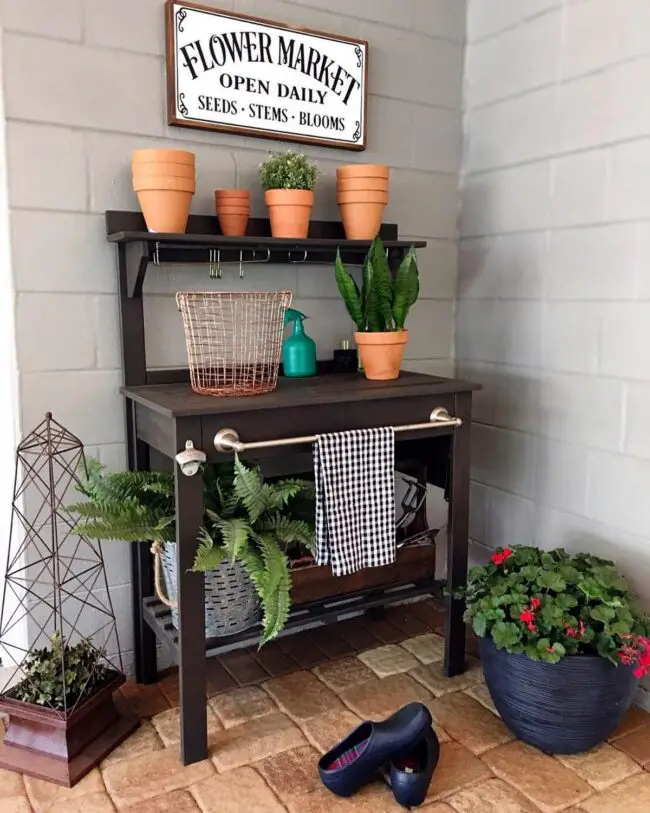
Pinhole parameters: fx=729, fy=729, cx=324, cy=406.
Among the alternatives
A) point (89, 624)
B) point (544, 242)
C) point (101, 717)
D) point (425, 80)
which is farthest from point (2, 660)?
point (425, 80)

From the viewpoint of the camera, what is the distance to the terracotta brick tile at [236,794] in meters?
1.52

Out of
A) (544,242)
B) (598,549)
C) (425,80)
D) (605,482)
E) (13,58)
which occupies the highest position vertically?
(425,80)

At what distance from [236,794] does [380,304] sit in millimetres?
1217

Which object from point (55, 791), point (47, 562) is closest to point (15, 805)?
point (55, 791)

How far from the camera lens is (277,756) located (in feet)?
5.54

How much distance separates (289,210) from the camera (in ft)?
6.44

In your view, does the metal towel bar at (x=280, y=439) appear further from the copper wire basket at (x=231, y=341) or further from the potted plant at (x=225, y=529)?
the copper wire basket at (x=231, y=341)

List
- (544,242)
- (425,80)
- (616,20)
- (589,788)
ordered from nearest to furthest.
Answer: (589,788) < (616,20) < (544,242) < (425,80)

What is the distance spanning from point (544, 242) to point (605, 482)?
28.3 inches

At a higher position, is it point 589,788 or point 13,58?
point 13,58

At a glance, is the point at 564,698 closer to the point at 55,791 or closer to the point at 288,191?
the point at 55,791

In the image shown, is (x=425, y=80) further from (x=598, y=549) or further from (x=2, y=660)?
(x=2, y=660)

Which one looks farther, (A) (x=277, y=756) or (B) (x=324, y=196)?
(B) (x=324, y=196)

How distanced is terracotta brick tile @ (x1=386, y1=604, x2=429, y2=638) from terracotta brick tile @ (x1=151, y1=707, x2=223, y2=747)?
71 cm
